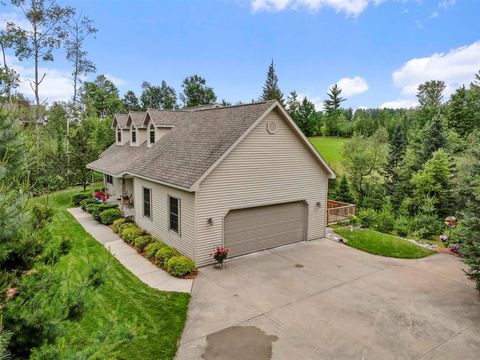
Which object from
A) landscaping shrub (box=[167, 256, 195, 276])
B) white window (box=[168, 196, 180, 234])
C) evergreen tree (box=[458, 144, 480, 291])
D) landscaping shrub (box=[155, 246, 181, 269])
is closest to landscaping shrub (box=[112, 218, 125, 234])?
white window (box=[168, 196, 180, 234])

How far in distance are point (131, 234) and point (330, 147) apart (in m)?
44.6

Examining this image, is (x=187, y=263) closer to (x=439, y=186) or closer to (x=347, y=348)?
(x=347, y=348)

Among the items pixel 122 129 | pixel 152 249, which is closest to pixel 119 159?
pixel 122 129

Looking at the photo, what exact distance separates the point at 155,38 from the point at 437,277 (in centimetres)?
3648

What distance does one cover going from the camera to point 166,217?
14.0 meters

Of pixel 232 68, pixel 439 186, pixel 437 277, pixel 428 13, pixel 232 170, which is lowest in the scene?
pixel 437 277

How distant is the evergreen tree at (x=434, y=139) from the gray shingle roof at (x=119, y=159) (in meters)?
22.9

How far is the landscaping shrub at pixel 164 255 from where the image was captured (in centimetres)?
1241

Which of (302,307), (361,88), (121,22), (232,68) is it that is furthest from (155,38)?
(361,88)

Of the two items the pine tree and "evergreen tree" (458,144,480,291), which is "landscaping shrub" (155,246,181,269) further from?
the pine tree

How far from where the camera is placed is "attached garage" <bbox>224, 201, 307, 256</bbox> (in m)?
13.4

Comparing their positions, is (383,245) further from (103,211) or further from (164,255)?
(103,211)

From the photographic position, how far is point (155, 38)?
122 ft

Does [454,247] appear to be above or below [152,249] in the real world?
below
